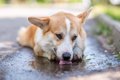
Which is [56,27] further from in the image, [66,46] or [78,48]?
[78,48]

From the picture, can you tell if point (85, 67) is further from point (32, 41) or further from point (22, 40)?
point (22, 40)

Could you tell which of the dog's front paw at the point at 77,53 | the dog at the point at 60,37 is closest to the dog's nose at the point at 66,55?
the dog at the point at 60,37

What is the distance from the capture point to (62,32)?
6285 mm

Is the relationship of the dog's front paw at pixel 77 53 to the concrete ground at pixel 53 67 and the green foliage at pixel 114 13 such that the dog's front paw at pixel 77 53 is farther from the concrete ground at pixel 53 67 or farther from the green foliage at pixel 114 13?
the green foliage at pixel 114 13

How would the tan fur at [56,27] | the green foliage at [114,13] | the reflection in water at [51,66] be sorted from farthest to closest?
1. the green foliage at [114,13]
2. the tan fur at [56,27]
3. the reflection in water at [51,66]

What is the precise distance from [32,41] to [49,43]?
117cm

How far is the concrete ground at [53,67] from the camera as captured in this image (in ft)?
18.8

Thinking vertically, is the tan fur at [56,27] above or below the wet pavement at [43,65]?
above

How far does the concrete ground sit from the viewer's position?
226 inches

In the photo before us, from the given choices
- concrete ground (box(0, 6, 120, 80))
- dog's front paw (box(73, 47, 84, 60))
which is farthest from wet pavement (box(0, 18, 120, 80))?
dog's front paw (box(73, 47, 84, 60))

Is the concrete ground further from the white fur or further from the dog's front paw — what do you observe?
the white fur

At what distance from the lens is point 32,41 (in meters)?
7.59

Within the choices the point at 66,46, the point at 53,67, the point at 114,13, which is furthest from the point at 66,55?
the point at 114,13

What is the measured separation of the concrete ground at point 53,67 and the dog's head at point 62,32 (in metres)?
0.24
